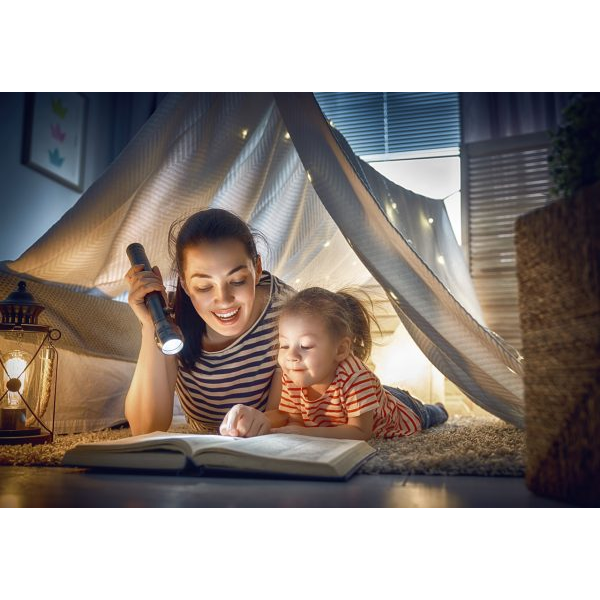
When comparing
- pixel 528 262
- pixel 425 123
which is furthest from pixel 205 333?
pixel 425 123

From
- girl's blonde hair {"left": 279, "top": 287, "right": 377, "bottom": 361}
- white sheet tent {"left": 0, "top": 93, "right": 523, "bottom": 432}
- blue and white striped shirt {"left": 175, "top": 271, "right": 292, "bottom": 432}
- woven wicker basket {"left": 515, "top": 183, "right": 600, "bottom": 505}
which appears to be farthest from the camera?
blue and white striped shirt {"left": 175, "top": 271, "right": 292, "bottom": 432}

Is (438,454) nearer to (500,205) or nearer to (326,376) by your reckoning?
(326,376)

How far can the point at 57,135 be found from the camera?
2818mm

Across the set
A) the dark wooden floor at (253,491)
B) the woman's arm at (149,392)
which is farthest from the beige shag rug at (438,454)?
the woman's arm at (149,392)

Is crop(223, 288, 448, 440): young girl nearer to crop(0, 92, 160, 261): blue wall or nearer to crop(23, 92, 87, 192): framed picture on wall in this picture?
crop(0, 92, 160, 261): blue wall

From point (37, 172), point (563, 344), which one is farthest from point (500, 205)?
point (37, 172)

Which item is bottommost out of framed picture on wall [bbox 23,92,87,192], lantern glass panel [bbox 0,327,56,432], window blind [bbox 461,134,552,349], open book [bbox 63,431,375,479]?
open book [bbox 63,431,375,479]

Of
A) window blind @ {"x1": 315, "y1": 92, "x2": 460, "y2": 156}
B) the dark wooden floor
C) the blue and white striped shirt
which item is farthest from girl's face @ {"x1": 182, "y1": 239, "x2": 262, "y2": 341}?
window blind @ {"x1": 315, "y1": 92, "x2": 460, "y2": 156}

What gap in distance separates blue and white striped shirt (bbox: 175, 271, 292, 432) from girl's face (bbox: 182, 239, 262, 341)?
10cm

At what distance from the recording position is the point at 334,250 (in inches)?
89.6

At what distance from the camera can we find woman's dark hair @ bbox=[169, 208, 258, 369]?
1410mm
